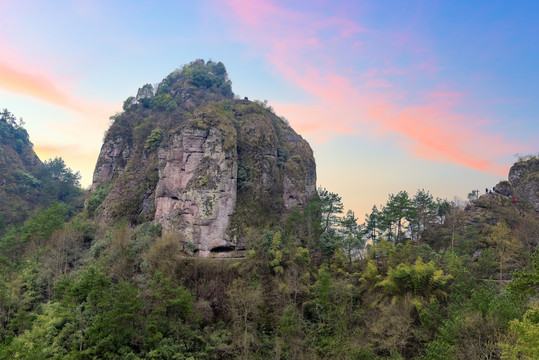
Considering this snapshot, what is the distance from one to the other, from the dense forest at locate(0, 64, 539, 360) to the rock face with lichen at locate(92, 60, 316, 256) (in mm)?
2570

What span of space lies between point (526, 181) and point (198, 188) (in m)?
45.3

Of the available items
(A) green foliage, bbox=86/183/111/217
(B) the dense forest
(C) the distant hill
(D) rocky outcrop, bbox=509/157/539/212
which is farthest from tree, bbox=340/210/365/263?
(C) the distant hill

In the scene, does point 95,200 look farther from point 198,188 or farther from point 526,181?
point 526,181

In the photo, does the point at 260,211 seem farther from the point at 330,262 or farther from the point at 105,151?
the point at 105,151

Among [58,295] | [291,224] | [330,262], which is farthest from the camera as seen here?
[291,224]

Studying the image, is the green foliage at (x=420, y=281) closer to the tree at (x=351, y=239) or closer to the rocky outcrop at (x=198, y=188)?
the tree at (x=351, y=239)

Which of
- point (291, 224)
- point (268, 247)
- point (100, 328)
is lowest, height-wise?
point (100, 328)

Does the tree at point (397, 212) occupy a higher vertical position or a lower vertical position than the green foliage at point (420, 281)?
higher

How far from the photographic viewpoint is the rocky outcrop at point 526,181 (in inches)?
1518

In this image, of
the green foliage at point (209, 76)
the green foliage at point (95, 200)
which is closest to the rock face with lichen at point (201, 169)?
the green foliage at point (95, 200)

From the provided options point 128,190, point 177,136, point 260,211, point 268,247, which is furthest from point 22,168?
point 268,247

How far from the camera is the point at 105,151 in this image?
52.5 m

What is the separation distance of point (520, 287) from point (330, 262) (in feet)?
Result: 72.0

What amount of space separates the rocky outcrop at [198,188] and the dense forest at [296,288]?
257 centimetres
